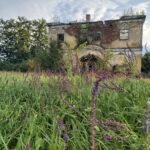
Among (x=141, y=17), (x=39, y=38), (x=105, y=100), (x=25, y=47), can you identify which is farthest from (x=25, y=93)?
(x=39, y=38)

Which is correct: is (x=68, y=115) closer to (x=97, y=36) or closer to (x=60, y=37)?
(x=97, y=36)

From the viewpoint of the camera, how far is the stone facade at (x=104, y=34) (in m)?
31.3

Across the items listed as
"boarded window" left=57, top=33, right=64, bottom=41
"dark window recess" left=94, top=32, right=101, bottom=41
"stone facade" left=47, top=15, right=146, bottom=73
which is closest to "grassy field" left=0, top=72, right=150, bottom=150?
"stone facade" left=47, top=15, right=146, bottom=73

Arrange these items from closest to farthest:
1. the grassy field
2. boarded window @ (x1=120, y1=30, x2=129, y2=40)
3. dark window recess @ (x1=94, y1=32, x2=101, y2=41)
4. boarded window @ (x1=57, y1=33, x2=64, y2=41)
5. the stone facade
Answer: the grassy field, the stone facade, boarded window @ (x1=120, y1=30, x2=129, y2=40), dark window recess @ (x1=94, y1=32, x2=101, y2=41), boarded window @ (x1=57, y1=33, x2=64, y2=41)

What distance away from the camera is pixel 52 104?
3666 millimetres

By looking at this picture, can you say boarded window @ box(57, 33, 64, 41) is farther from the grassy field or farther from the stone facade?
the grassy field

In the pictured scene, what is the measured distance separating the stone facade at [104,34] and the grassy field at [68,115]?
86.8 ft

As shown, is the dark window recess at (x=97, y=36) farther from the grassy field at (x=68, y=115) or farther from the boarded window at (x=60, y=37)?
the grassy field at (x=68, y=115)

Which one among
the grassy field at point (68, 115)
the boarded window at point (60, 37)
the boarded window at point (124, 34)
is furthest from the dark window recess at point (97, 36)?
the grassy field at point (68, 115)

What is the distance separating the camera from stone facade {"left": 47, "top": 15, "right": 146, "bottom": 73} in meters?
31.3

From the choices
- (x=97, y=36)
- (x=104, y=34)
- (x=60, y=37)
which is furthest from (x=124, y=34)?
(x=60, y=37)

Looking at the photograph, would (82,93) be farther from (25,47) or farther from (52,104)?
(25,47)

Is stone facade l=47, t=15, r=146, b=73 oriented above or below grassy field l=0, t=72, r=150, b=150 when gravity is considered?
above

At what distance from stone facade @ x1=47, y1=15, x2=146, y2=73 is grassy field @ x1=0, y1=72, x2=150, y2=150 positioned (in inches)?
1042
